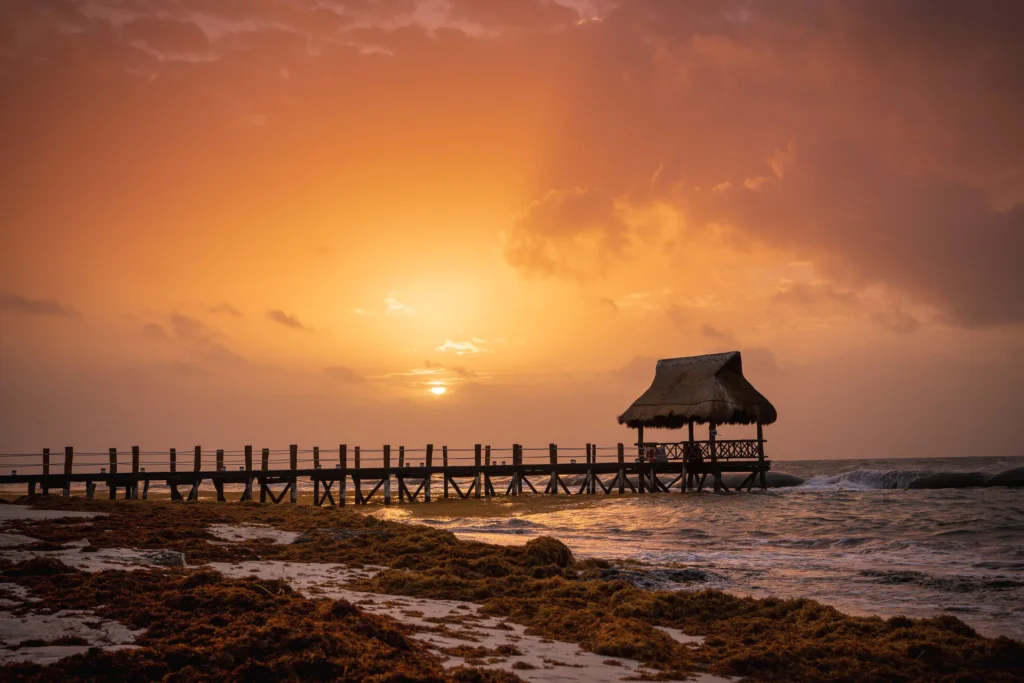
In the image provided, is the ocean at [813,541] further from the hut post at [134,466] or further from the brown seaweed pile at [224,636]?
the hut post at [134,466]

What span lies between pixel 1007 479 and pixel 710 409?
93.1ft

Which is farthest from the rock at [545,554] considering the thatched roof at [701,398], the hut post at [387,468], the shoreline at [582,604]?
the thatched roof at [701,398]

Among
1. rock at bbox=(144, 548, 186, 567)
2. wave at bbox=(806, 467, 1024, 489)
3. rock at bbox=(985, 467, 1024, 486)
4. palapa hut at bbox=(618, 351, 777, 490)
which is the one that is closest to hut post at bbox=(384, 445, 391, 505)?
palapa hut at bbox=(618, 351, 777, 490)

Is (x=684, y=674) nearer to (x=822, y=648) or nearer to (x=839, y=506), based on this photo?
(x=822, y=648)

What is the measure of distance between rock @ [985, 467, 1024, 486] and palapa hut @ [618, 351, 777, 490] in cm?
2211

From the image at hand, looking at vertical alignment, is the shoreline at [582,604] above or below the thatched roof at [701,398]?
below

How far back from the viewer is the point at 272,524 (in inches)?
752

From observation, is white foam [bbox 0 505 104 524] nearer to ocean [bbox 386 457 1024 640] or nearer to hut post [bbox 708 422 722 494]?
ocean [bbox 386 457 1024 640]

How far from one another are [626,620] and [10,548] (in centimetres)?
923

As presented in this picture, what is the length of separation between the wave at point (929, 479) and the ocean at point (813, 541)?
57.5 ft

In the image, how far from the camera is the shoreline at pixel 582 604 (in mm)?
8859

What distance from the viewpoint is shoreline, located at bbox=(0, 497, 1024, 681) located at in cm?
886

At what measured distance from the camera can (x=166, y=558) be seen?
12.2 metres

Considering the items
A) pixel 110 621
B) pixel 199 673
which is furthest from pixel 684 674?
pixel 110 621
